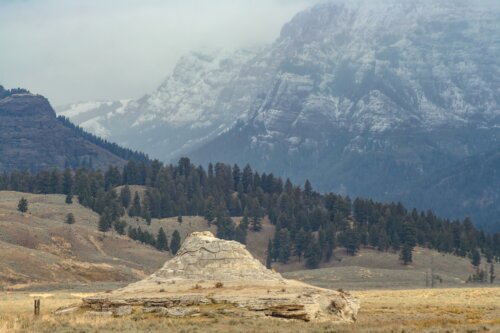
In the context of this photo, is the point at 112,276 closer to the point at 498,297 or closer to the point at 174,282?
the point at 498,297

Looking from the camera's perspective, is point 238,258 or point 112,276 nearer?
point 238,258

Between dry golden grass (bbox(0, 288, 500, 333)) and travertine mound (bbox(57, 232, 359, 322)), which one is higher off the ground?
travertine mound (bbox(57, 232, 359, 322))

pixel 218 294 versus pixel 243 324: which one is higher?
pixel 218 294

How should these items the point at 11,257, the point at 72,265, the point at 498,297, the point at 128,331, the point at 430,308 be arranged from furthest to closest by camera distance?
the point at 72,265
the point at 11,257
the point at 498,297
the point at 430,308
the point at 128,331

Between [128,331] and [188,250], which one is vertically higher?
[188,250]

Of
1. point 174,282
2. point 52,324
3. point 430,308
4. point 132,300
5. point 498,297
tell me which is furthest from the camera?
point 498,297

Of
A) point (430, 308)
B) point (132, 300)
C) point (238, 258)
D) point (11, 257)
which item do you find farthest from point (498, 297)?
point (11, 257)

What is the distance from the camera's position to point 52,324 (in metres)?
53.6

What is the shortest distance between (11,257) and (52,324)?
117356mm

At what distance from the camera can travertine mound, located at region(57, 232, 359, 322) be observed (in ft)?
185

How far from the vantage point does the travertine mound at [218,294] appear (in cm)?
5650

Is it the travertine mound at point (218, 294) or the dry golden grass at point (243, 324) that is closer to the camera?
the dry golden grass at point (243, 324)

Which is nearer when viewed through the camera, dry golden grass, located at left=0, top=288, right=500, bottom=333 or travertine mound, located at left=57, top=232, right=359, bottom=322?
dry golden grass, located at left=0, top=288, right=500, bottom=333

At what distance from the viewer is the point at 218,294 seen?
5891 centimetres
